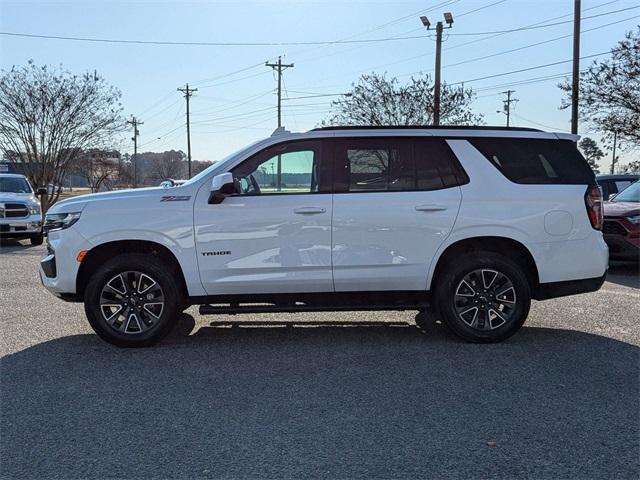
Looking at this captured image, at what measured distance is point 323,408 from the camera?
3.90 metres

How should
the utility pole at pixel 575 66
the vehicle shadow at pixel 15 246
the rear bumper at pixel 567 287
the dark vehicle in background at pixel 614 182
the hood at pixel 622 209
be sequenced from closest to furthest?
the rear bumper at pixel 567 287, the hood at pixel 622 209, the dark vehicle in background at pixel 614 182, the vehicle shadow at pixel 15 246, the utility pole at pixel 575 66

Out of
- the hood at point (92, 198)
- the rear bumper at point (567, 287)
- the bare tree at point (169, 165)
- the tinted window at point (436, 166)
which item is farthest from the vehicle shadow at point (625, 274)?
the bare tree at point (169, 165)

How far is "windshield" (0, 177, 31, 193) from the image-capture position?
15.4 m

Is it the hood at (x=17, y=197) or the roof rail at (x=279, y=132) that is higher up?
the roof rail at (x=279, y=132)

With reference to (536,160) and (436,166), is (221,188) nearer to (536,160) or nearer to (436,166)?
(436,166)

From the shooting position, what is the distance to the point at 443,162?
548 cm

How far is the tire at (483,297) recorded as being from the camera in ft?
17.6

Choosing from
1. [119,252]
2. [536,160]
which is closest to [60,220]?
[119,252]

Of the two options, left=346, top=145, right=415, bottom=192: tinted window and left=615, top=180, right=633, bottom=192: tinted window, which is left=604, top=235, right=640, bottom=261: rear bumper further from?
left=346, top=145, right=415, bottom=192: tinted window

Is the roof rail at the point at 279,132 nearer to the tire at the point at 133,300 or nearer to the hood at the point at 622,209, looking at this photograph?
the tire at the point at 133,300

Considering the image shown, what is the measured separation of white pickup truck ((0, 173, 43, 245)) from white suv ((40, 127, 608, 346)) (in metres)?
10.5

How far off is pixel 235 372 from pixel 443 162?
2776mm

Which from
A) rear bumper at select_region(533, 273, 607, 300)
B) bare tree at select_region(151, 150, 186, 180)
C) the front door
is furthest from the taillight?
bare tree at select_region(151, 150, 186, 180)

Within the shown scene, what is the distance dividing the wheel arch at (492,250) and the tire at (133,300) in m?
2.49
